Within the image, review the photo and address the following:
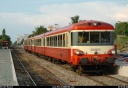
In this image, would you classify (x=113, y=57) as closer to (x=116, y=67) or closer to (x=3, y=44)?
(x=116, y=67)

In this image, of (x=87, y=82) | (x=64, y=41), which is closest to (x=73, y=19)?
(x=64, y=41)

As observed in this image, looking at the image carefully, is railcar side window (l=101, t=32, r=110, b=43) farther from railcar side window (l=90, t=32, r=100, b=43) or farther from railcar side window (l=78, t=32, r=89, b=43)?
railcar side window (l=78, t=32, r=89, b=43)

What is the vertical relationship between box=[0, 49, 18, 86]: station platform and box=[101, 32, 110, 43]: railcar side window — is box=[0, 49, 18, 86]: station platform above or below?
below

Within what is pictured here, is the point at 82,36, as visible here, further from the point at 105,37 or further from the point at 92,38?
the point at 105,37

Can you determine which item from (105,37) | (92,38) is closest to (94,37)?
(92,38)

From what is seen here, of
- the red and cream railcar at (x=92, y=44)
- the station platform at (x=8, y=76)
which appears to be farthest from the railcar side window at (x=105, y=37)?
the station platform at (x=8, y=76)

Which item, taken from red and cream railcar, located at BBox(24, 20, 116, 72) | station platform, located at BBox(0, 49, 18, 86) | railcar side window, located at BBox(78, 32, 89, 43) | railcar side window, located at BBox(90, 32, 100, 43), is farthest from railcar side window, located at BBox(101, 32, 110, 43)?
station platform, located at BBox(0, 49, 18, 86)

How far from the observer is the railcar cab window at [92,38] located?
1568cm

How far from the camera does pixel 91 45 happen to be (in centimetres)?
1559

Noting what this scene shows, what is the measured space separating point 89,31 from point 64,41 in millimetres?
2948

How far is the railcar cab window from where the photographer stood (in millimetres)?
15680

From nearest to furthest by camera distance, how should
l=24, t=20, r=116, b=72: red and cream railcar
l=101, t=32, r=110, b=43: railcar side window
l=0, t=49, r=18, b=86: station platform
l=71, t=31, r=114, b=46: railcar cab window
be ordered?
l=0, t=49, r=18, b=86: station platform, l=24, t=20, r=116, b=72: red and cream railcar, l=71, t=31, r=114, b=46: railcar cab window, l=101, t=32, r=110, b=43: railcar side window

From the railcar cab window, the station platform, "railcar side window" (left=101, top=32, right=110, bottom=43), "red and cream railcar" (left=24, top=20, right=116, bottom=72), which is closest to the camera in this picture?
the station platform

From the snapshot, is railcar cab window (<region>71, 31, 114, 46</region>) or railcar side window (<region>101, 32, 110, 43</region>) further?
railcar side window (<region>101, 32, 110, 43</region>)
